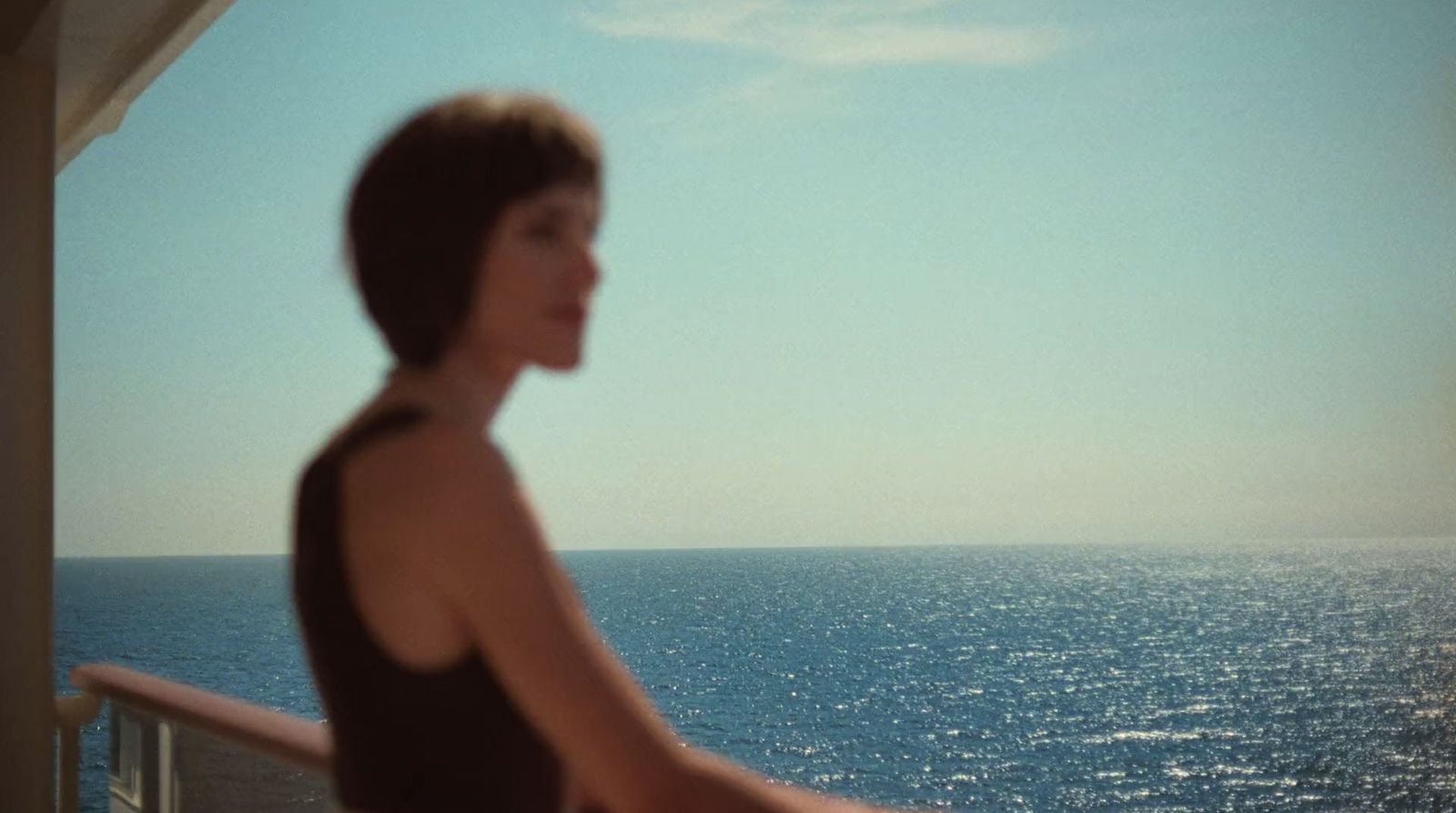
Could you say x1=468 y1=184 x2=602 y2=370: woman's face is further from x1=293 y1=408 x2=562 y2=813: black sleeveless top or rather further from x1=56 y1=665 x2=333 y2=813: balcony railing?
x1=56 y1=665 x2=333 y2=813: balcony railing

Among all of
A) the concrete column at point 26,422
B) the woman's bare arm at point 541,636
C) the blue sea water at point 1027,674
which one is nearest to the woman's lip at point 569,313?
the woman's bare arm at point 541,636

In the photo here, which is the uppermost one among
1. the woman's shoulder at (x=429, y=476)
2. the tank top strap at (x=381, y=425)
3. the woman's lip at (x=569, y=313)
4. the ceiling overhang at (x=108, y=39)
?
the ceiling overhang at (x=108, y=39)

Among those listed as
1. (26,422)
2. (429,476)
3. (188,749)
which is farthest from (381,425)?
(26,422)

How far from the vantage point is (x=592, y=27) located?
6712cm

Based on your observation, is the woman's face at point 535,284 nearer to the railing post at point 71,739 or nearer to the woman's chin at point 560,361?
the woman's chin at point 560,361

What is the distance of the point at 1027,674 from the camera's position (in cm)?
5531

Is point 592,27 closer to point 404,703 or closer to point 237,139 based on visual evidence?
point 237,139

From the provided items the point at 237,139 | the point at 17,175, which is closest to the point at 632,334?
the point at 237,139

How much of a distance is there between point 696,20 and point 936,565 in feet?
196

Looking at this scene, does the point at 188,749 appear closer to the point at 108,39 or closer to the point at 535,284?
the point at 108,39

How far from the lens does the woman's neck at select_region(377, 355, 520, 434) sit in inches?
26.0

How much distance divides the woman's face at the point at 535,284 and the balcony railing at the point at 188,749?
0.87 m

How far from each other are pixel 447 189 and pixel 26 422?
2227 mm

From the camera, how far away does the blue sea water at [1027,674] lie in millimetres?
43344
